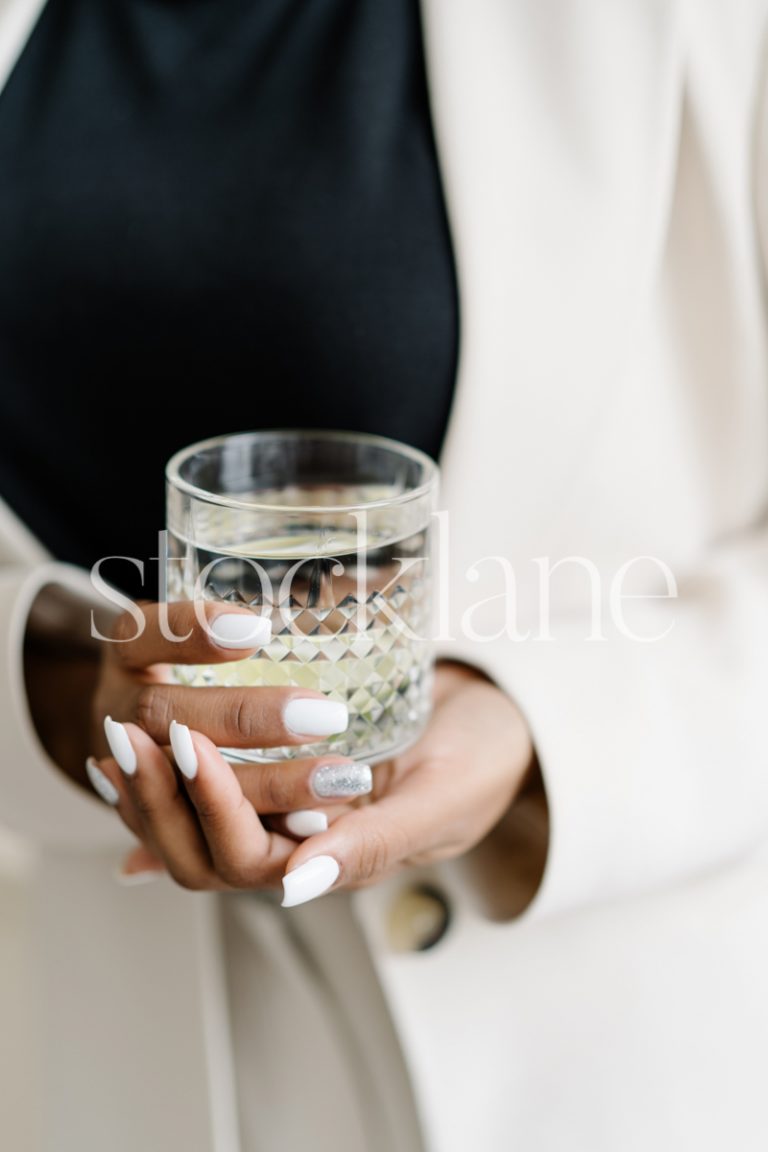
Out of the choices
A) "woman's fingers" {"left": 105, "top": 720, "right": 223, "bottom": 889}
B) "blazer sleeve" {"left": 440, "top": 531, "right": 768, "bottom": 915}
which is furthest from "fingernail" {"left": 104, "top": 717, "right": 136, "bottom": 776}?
"blazer sleeve" {"left": 440, "top": 531, "right": 768, "bottom": 915}

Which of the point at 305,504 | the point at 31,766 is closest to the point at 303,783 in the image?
the point at 305,504

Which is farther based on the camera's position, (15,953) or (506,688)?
(15,953)

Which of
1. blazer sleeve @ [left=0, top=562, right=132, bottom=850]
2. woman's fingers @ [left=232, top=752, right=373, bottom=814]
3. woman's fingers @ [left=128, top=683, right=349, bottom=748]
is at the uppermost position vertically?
woman's fingers @ [left=128, top=683, right=349, bottom=748]

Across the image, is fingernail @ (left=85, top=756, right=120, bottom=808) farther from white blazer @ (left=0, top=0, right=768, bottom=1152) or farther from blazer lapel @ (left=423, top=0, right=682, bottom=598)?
blazer lapel @ (left=423, top=0, right=682, bottom=598)

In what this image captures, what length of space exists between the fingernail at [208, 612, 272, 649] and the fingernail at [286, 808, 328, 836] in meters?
0.09

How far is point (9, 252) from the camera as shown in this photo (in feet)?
2.15

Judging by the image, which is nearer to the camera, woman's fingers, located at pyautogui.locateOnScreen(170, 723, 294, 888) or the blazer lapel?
woman's fingers, located at pyautogui.locateOnScreen(170, 723, 294, 888)

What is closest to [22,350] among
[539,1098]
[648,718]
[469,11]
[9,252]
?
[9,252]

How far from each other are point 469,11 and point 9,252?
305 millimetres

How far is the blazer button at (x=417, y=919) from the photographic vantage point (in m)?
0.64

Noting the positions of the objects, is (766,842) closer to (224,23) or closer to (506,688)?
(506,688)

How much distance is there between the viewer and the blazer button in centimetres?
64

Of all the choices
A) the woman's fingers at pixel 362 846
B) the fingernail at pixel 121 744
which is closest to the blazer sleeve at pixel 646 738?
the woman's fingers at pixel 362 846

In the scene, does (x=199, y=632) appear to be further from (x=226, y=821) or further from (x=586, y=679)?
(x=586, y=679)
